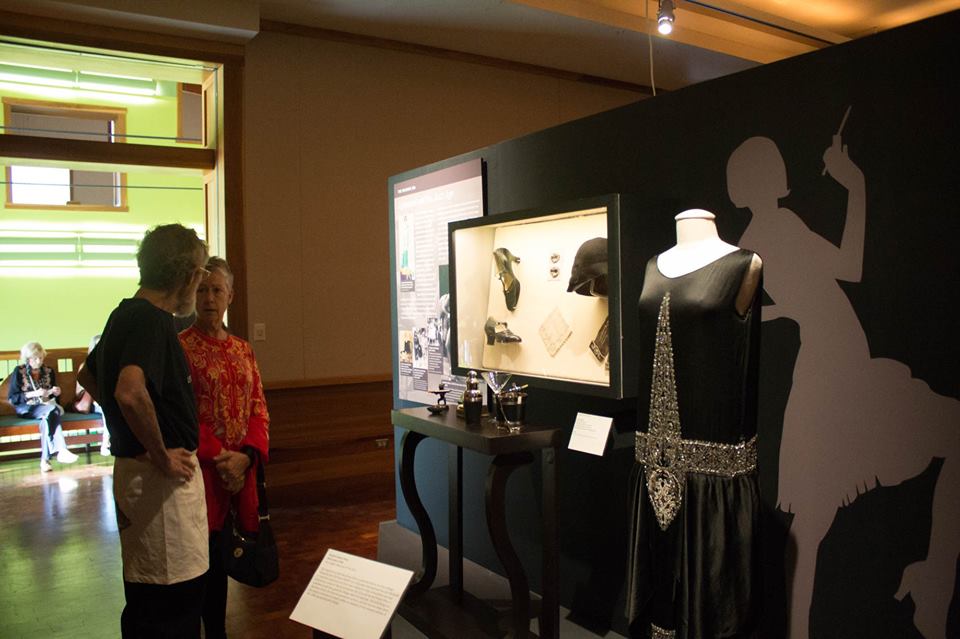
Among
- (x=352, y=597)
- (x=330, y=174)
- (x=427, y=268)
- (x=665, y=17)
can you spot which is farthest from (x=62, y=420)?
(x=352, y=597)

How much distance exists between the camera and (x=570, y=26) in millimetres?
5316

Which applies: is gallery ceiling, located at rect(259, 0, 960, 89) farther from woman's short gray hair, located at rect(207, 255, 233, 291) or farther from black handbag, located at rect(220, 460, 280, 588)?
black handbag, located at rect(220, 460, 280, 588)

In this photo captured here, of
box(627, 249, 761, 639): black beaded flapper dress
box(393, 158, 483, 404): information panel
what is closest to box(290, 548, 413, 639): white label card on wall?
box(627, 249, 761, 639): black beaded flapper dress

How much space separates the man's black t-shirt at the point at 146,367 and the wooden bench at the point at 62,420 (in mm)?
5607

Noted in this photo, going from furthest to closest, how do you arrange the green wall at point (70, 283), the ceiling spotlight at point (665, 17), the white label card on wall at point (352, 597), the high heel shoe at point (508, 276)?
the green wall at point (70, 283) < the ceiling spotlight at point (665, 17) < the high heel shoe at point (508, 276) < the white label card on wall at point (352, 597)

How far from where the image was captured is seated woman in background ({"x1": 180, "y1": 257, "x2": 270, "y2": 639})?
98.7 inches

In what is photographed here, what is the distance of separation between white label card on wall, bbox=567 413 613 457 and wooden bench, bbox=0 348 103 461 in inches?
237

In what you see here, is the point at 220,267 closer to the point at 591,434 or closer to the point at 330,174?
the point at 591,434

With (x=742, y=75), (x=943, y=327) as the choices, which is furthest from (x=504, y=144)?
(x=943, y=327)

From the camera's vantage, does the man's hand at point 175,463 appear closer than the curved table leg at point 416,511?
Yes

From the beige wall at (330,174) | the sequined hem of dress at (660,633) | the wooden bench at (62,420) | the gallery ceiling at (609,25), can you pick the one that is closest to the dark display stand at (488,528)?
the sequined hem of dress at (660,633)

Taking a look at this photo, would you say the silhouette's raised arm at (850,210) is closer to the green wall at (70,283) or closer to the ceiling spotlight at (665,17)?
the ceiling spotlight at (665,17)

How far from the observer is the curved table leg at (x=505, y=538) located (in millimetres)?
2555

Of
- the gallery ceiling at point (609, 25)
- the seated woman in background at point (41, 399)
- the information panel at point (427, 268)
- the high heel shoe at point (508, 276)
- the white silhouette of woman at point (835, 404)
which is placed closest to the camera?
the white silhouette of woman at point (835, 404)
